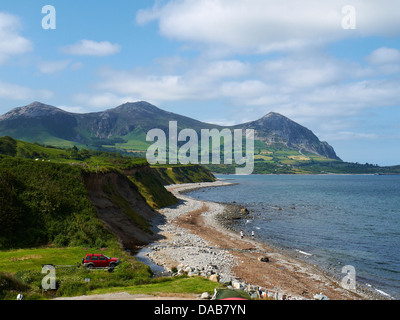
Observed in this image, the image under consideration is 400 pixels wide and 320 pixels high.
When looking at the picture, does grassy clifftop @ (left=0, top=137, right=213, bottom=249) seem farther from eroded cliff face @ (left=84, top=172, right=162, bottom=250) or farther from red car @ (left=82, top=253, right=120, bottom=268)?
red car @ (left=82, top=253, right=120, bottom=268)

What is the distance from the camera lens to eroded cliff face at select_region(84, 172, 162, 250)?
1869 inches

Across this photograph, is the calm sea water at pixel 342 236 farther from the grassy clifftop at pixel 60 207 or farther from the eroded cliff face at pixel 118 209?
the grassy clifftop at pixel 60 207

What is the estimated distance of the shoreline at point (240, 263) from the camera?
106 feet

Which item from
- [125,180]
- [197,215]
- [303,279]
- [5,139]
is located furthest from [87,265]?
[5,139]

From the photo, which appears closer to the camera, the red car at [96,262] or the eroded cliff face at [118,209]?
the red car at [96,262]

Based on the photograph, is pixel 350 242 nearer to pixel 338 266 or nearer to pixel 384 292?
pixel 338 266

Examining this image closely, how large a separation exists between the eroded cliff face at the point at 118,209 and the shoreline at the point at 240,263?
3012 millimetres

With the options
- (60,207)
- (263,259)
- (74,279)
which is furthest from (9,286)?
(263,259)

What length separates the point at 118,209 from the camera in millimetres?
53969

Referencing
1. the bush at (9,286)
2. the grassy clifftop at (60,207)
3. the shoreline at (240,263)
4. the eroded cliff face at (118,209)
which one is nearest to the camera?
the bush at (9,286)

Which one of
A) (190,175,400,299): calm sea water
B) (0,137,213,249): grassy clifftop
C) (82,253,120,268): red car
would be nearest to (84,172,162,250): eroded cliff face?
(0,137,213,249): grassy clifftop

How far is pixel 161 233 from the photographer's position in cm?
5662

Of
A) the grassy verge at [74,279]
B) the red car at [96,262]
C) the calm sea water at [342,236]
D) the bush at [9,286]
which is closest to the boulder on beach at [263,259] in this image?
the calm sea water at [342,236]

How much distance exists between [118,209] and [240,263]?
2534 cm
